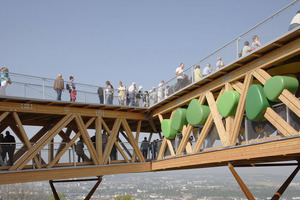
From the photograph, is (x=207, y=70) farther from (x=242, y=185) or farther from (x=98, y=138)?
(x=98, y=138)

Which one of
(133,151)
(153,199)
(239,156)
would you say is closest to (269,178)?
(153,199)

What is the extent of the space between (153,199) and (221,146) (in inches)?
4778

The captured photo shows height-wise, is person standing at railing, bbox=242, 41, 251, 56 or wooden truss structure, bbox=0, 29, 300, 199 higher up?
person standing at railing, bbox=242, 41, 251, 56

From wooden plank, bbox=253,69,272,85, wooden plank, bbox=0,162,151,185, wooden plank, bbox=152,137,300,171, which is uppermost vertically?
→ wooden plank, bbox=253,69,272,85

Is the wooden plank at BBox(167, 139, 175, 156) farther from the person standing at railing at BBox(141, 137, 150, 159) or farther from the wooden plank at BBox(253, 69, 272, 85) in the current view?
the wooden plank at BBox(253, 69, 272, 85)

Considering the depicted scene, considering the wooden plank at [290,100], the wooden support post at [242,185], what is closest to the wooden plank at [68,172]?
the wooden support post at [242,185]

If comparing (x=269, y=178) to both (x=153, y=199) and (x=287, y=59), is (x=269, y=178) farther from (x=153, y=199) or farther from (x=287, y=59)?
(x=287, y=59)

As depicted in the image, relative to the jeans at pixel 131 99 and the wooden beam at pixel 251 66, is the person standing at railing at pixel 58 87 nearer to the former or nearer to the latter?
the jeans at pixel 131 99

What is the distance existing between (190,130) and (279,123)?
7.22m

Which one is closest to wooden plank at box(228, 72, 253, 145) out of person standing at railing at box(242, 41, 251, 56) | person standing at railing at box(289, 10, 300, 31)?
person standing at railing at box(242, 41, 251, 56)

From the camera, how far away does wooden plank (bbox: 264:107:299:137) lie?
15727 millimetres

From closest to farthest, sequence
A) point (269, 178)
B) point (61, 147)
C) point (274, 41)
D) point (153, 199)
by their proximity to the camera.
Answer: point (274, 41), point (61, 147), point (269, 178), point (153, 199)

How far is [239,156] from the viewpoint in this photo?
1847 cm

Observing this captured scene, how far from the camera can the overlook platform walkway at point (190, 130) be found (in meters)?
16.7
